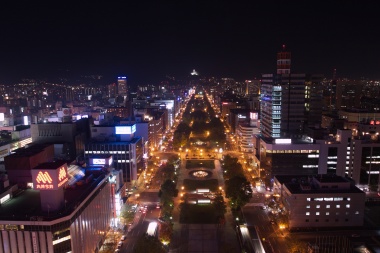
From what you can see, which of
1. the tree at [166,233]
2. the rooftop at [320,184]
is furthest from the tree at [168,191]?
the rooftop at [320,184]

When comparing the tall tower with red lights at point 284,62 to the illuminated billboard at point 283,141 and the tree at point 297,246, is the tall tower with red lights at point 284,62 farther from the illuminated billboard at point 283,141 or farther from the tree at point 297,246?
the tree at point 297,246

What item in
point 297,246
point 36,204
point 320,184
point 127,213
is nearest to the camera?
point 36,204

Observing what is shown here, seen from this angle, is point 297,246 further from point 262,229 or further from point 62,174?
point 62,174

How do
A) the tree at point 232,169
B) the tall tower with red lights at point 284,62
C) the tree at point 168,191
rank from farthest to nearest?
the tall tower with red lights at point 284,62 → the tree at point 232,169 → the tree at point 168,191

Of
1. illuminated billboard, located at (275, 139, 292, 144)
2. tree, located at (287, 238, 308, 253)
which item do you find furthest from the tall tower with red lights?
tree, located at (287, 238, 308, 253)

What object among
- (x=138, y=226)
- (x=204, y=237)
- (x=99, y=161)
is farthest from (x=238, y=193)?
(x=99, y=161)

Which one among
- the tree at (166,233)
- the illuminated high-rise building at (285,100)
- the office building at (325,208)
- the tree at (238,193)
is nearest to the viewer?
the tree at (166,233)

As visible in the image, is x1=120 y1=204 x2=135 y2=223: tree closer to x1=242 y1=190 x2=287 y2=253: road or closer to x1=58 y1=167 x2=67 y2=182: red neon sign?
x1=58 y1=167 x2=67 y2=182: red neon sign

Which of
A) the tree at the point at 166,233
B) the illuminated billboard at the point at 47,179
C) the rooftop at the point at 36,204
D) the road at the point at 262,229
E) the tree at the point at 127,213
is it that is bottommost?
the road at the point at 262,229

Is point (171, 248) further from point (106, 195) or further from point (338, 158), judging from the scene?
point (338, 158)
